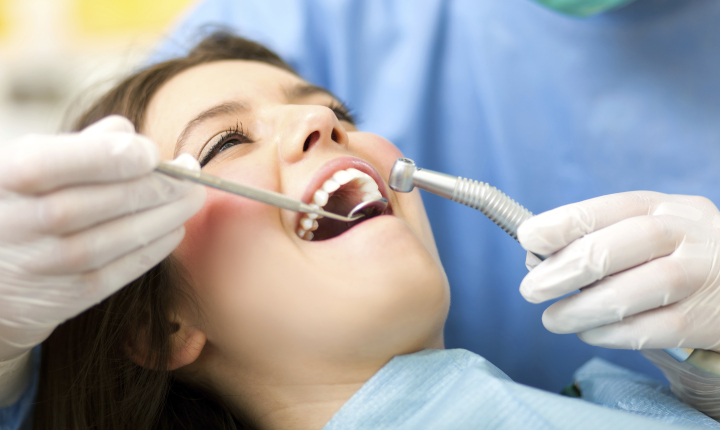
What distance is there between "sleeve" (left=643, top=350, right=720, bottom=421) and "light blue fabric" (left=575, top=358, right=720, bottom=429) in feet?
0.08

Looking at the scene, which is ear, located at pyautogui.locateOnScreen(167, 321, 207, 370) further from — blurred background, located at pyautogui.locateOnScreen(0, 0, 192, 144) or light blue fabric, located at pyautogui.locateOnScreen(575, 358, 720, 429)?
blurred background, located at pyautogui.locateOnScreen(0, 0, 192, 144)

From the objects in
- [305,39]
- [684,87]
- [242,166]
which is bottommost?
[242,166]

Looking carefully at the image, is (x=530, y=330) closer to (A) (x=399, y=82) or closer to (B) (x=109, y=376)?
(A) (x=399, y=82)

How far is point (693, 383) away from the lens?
0.91 m

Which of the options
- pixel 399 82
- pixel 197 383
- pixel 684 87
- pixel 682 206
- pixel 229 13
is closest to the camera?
pixel 682 206

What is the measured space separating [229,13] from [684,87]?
4.46ft

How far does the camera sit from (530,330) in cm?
135

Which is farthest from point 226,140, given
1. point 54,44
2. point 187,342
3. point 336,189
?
point 54,44

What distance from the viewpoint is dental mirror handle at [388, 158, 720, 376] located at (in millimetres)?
742

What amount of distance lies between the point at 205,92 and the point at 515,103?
0.84m

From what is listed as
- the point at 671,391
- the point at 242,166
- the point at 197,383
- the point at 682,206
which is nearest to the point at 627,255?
the point at 682,206

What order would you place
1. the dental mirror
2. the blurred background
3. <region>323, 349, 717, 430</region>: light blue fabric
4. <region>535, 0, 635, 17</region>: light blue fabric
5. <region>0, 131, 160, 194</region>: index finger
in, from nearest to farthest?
<region>0, 131, 160, 194</region>: index finger
<region>323, 349, 717, 430</region>: light blue fabric
the dental mirror
<region>535, 0, 635, 17</region>: light blue fabric
the blurred background

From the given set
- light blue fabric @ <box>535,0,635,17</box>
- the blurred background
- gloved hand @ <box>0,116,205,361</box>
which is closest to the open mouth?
gloved hand @ <box>0,116,205,361</box>

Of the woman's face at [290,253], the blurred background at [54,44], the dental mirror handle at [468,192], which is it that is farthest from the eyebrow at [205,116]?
the blurred background at [54,44]
